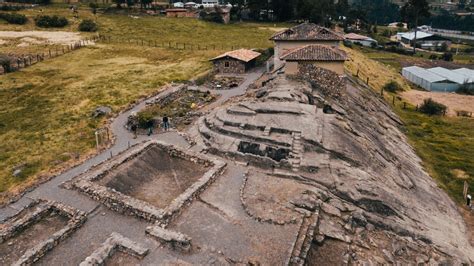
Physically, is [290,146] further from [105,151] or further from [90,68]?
[90,68]

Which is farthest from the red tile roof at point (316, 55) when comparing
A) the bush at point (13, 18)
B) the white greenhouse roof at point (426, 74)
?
the bush at point (13, 18)

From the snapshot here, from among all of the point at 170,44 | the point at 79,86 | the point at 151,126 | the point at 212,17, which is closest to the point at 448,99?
the point at 151,126

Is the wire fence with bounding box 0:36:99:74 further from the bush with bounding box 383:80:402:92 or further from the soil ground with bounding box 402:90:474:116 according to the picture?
the soil ground with bounding box 402:90:474:116

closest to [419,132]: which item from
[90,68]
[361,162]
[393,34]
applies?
[361,162]

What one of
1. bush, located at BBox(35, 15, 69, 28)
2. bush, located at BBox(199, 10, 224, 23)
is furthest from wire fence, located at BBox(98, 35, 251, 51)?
bush, located at BBox(199, 10, 224, 23)

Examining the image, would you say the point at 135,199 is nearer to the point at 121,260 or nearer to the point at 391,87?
the point at 121,260
